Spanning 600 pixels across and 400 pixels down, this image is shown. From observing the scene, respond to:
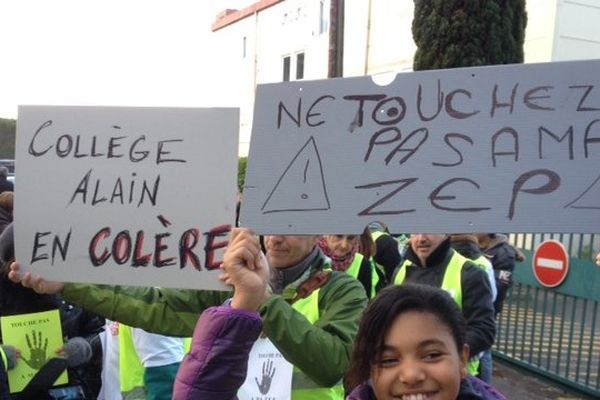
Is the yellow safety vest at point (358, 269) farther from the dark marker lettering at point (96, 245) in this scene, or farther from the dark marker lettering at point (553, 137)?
the dark marker lettering at point (553, 137)

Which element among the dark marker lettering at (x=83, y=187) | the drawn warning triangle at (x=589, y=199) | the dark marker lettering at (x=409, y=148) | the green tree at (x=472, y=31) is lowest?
the dark marker lettering at (x=83, y=187)

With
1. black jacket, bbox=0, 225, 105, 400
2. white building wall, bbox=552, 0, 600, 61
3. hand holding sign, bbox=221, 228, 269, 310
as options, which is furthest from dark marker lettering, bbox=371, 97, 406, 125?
white building wall, bbox=552, 0, 600, 61

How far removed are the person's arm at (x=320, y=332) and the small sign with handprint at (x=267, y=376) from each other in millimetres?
226

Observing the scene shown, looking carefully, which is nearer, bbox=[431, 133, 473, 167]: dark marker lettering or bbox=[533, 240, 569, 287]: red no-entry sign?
bbox=[431, 133, 473, 167]: dark marker lettering

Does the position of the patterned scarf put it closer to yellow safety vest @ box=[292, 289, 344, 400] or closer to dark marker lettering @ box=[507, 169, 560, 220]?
yellow safety vest @ box=[292, 289, 344, 400]

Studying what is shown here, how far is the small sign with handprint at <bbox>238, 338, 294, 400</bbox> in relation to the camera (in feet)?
6.69

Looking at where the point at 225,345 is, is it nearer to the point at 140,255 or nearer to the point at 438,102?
the point at 140,255

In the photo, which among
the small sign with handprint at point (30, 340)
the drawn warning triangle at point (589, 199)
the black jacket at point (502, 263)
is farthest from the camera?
the black jacket at point (502, 263)

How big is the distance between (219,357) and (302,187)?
0.46 meters

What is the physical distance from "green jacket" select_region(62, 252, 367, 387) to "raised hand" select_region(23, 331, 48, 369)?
0.88m

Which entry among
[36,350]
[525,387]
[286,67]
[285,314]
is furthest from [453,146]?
[286,67]

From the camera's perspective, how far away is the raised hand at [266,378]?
205 centimetres

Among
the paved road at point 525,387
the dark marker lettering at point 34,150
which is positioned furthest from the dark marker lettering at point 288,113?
the paved road at point 525,387

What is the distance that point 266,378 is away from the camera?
2064 millimetres
